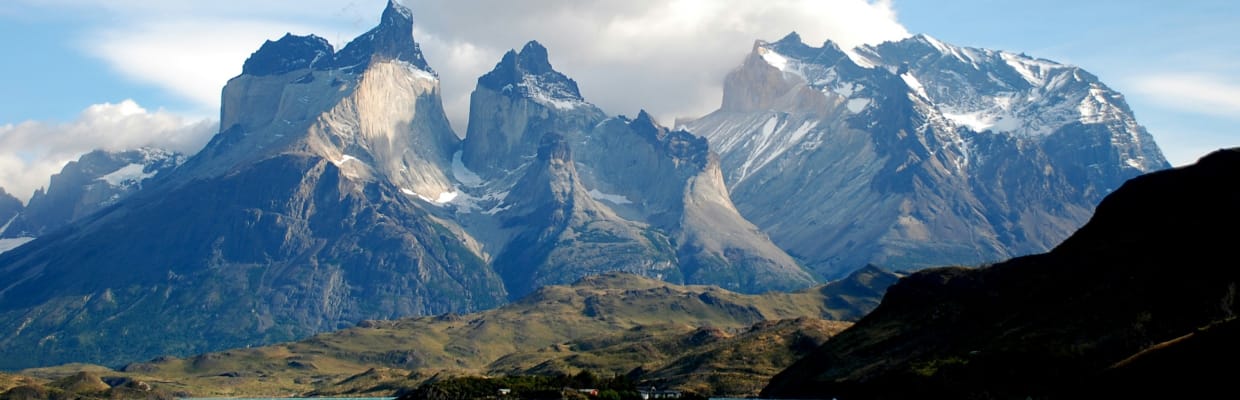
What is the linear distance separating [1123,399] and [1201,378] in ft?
44.5

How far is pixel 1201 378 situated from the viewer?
569 ft

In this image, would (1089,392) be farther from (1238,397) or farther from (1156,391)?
(1238,397)

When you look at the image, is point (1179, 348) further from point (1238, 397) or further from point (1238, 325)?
point (1238, 397)

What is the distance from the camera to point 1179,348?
186375mm

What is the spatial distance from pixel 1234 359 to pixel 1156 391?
38.5ft

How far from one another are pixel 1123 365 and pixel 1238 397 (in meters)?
34.8

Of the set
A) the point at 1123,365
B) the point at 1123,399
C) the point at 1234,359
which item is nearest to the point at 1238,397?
the point at 1234,359

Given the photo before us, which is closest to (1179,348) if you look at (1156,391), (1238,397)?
(1156,391)

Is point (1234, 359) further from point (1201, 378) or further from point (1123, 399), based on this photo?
point (1123, 399)

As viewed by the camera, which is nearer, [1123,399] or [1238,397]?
[1238,397]

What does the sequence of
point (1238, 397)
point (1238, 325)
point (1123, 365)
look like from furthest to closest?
point (1123, 365) → point (1238, 325) → point (1238, 397)

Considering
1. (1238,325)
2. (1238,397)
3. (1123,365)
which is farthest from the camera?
(1123,365)

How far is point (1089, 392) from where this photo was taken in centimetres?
19875

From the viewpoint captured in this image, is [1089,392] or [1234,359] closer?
[1234,359]
